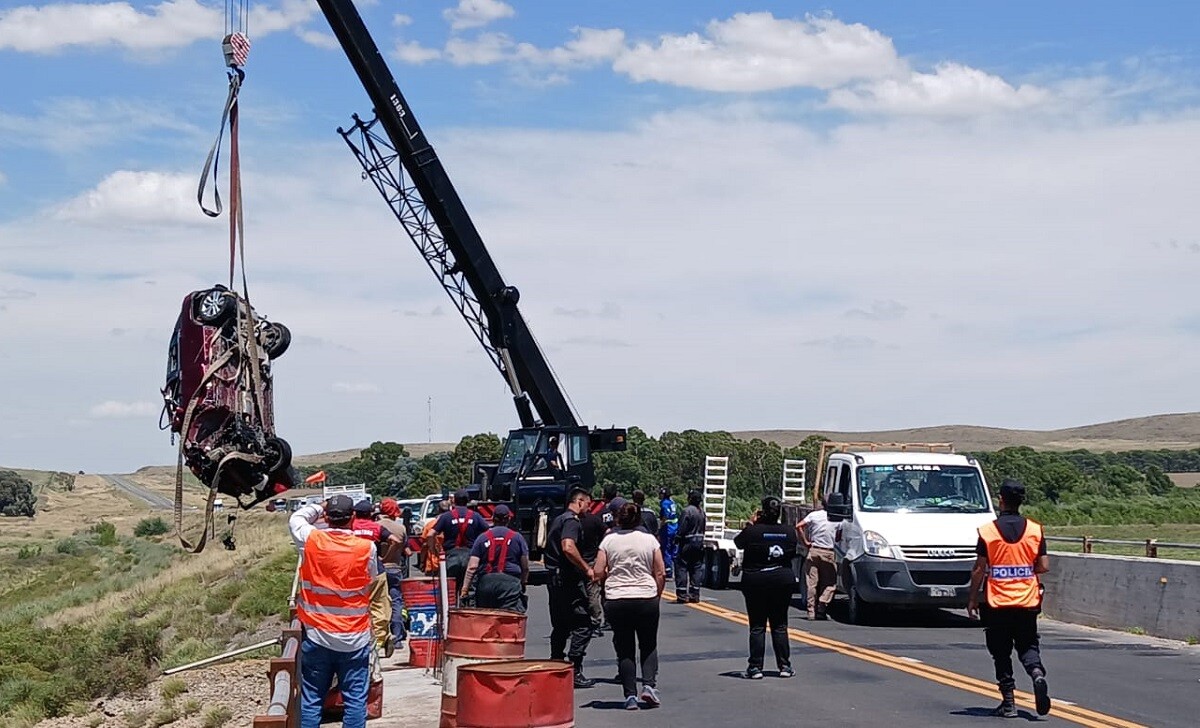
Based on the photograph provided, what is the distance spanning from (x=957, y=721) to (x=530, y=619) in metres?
11.0

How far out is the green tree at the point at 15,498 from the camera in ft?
418

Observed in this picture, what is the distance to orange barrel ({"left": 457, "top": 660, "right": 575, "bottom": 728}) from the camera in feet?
30.6

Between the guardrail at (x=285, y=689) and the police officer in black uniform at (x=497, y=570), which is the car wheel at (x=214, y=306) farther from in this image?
the police officer in black uniform at (x=497, y=570)

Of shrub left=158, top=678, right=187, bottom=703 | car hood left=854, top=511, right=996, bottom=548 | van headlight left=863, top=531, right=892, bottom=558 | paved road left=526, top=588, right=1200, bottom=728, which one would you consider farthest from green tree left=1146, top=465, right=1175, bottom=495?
shrub left=158, top=678, right=187, bottom=703

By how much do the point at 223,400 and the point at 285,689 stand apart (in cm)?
257

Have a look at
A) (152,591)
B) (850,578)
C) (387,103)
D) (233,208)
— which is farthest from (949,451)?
(152,591)

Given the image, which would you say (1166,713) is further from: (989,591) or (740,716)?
(740,716)

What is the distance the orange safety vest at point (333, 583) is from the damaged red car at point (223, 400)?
1590mm

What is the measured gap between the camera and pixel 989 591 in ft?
39.2

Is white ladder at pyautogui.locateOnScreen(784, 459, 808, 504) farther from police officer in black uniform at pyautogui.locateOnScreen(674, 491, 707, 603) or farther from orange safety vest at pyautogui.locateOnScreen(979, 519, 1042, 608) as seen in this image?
orange safety vest at pyautogui.locateOnScreen(979, 519, 1042, 608)

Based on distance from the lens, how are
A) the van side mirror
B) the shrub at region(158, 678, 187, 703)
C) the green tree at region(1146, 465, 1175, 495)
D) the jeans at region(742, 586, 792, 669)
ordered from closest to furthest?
the jeans at region(742, 586, 792, 669)
the shrub at region(158, 678, 187, 703)
the van side mirror
the green tree at region(1146, 465, 1175, 495)

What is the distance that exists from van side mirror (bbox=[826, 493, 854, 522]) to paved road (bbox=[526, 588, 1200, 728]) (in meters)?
1.45

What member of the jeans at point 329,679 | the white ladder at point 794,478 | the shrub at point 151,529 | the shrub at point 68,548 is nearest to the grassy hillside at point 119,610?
the shrub at point 68,548

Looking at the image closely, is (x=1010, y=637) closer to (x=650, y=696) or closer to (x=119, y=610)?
(x=650, y=696)
